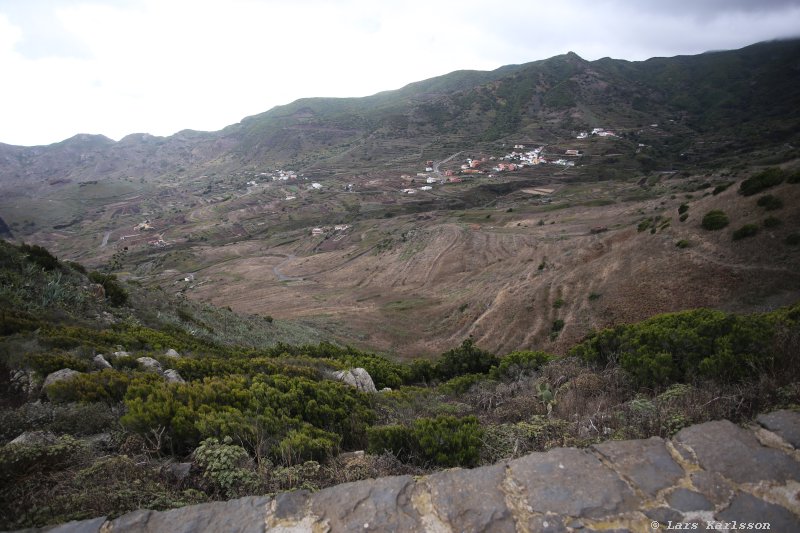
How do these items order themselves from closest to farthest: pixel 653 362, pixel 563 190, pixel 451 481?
pixel 451 481, pixel 653 362, pixel 563 190

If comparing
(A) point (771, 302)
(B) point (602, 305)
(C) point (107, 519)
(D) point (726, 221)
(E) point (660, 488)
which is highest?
(C) point (107, 519)

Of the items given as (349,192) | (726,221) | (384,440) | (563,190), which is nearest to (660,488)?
(384,440)

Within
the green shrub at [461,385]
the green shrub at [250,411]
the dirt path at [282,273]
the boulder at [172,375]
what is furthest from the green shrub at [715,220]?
the dirt path at [282,273]

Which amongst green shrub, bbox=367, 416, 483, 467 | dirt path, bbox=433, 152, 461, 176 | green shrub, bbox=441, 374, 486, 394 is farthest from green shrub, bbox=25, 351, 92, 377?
dirt path, bbox=433, 152, 461, 176

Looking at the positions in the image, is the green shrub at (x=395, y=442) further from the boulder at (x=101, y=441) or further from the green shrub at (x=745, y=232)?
the green shrub at (x=745, y=232)

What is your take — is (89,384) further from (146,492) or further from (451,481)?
(451,481)

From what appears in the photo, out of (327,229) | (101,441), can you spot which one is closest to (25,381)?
(101,441)

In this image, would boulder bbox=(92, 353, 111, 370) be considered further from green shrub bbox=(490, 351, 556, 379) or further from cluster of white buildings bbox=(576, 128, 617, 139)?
cluster of white buildings bbox=(576, 128, 617, 139)
